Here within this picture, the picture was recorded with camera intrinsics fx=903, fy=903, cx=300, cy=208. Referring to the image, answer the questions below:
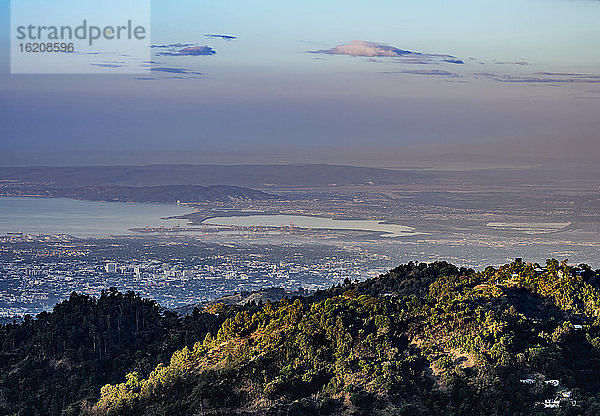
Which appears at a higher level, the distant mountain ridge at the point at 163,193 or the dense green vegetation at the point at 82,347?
the dense green vegetation at the point at 82,347

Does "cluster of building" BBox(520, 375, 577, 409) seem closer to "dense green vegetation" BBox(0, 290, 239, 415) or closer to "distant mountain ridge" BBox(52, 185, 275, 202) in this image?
"dense green vegetation" BBox(0, 290, 239, 415)

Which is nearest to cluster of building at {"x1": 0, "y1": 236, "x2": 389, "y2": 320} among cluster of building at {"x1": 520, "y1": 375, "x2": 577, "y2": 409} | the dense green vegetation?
the dense green vegetation

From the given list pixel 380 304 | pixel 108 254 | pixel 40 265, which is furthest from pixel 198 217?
pixel 380 304

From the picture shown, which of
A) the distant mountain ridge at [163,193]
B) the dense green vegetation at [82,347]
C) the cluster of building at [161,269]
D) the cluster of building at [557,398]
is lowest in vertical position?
the distant mountain ridge at [163,193]

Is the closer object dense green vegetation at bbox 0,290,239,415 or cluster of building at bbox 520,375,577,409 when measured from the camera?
cluster of building at bbox 520,375,577,409

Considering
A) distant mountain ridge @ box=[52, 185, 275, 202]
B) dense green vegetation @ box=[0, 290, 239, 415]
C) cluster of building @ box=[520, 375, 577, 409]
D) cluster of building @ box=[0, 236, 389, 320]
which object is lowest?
distant mountain ridge @ box=[52, 185, 275, 202]

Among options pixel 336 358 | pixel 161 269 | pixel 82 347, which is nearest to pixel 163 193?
pixel 161 269

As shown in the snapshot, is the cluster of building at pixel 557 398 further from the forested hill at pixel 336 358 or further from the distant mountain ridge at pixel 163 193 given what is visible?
the distant mountain ridge at pixel 163 193

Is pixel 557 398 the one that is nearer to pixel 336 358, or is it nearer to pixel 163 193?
pixel 336 358

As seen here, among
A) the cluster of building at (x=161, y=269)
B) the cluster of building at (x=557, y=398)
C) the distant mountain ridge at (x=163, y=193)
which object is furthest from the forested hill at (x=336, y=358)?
the distant mountain ridge at (x=163, y=193)
